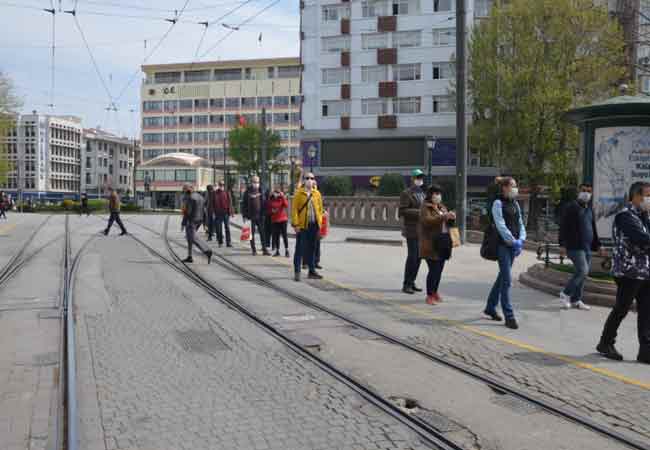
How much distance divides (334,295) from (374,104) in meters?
42.5

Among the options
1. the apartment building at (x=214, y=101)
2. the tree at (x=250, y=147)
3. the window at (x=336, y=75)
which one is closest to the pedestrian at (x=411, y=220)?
the window at (x=336, y=75)

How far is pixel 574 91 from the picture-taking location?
32500 millimetres

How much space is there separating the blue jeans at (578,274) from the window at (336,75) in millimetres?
Result: 44534

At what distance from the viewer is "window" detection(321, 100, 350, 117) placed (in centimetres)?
5169

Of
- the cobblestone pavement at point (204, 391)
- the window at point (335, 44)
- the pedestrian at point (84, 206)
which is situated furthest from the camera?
the window at point (335, 44)

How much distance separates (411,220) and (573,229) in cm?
237

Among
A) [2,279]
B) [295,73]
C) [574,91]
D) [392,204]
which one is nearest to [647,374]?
[2,279]

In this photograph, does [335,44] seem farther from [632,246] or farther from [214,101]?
[632,246]

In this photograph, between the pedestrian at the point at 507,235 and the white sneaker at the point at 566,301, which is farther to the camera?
the white sneaker at the point at 566,301

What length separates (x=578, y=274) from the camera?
359 inches

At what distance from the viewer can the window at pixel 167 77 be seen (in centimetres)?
9706

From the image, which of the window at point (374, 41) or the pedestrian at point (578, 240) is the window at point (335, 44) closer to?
the window at point (374, 41)

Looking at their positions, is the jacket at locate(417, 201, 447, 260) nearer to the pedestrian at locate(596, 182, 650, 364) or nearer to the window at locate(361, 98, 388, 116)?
the pedestrian at locate(596, 182, 650, 364)

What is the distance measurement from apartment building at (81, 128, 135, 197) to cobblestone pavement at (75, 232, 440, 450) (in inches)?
4318
